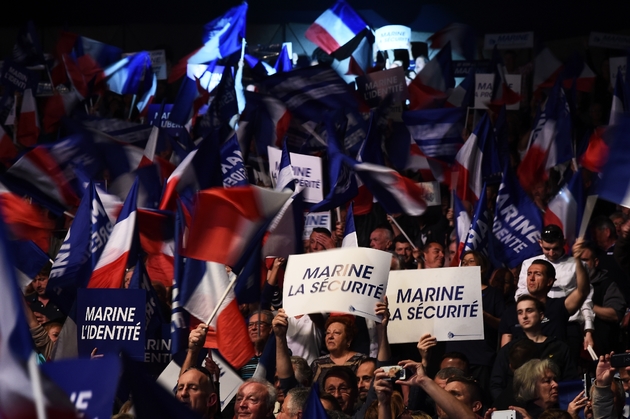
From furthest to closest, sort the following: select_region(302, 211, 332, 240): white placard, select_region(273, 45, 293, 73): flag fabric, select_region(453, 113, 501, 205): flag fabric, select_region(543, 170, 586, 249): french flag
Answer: select_region(273, 45, 293, 73): flag fabric → select_region(453, 113, 501, 205): flag fabric → select_region(302, 211, 332, 240): white placard → select_region(543, 170, 586, 249): french flag

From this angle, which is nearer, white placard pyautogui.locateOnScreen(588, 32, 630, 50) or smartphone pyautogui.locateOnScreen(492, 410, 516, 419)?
smartphone pyautogui.locateOnScreen(492, 410, 516, 419)

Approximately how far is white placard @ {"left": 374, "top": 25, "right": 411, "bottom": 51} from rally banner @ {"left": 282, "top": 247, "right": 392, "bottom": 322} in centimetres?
1129

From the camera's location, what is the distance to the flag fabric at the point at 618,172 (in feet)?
18.9

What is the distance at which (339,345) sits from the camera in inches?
301

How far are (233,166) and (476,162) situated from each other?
7.60ft

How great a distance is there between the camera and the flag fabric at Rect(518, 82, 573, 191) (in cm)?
1131

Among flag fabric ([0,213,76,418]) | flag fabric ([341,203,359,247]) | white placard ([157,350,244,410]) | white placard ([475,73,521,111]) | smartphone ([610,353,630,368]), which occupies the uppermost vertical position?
white placard ([475,73,521,111])

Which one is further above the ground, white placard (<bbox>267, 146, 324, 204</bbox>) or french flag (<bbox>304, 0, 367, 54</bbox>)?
french flag (<bbox>304, 0, 367, 54</bbox>)

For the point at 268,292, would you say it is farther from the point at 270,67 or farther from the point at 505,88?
the point at 270,67

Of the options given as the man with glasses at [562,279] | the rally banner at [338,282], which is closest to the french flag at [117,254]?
the rally banner at [338,282]

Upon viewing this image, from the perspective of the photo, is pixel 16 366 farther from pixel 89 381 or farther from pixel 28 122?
pixel 28 122

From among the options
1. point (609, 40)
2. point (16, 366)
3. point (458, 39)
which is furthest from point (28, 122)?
point (16, 366)

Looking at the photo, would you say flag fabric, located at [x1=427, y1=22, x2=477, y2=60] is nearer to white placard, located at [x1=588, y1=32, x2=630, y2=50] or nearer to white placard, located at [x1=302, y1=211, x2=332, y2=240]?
white placard, located at [x1=588, y1=32, x2=630, y2=50]

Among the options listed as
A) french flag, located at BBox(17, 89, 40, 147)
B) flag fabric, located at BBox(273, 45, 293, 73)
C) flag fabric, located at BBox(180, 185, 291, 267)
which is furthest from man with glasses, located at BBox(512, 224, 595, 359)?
flag fabric, located at BBox(273, 45, 293, 73)
